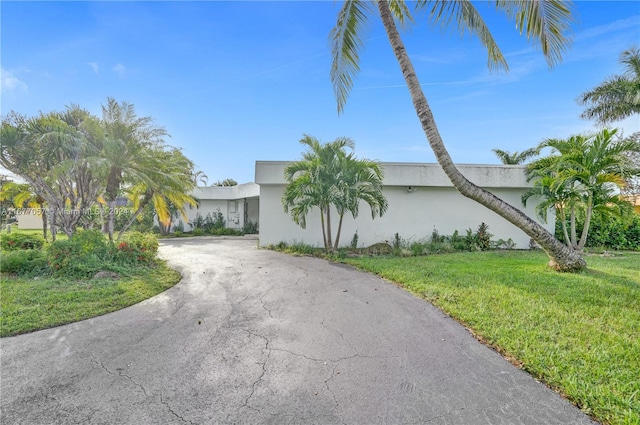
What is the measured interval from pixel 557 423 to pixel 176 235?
21.2 meters

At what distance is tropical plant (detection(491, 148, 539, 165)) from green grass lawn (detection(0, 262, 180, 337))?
741 inches

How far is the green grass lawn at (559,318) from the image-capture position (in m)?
2.64

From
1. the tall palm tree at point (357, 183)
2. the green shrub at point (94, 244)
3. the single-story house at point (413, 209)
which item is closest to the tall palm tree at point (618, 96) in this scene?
the single-story house at point (413, 209)

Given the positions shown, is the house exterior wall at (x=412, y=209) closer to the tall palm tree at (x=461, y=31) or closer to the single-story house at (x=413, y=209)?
the single-story house at (x=413, y=209)

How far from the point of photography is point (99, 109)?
9664 millimetres

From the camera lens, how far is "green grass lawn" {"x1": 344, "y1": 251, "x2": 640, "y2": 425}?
2643 millimetres

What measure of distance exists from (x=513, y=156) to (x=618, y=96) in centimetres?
616

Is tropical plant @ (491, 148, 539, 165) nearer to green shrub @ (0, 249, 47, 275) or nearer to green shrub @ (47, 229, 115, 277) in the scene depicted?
green shrub @ (47, 229, 115, 277)

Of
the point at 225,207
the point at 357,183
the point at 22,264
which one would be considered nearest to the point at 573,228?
the point at 357,183

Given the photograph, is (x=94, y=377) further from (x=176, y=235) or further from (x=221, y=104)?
(x=176, y=235)

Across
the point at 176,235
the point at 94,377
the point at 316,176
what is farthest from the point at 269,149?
the point at 94,377

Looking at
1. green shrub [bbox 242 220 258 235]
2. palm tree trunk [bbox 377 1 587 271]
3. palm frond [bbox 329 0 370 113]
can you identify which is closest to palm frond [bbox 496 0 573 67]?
palm tree trunk [bbox 377 1 587 271]

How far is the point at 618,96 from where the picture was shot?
1599cm

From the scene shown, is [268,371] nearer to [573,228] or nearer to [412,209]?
[412,209]
